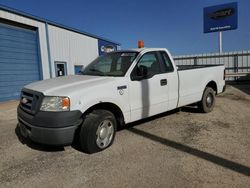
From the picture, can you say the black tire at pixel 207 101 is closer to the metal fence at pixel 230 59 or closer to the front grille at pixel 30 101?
the front grille at pixel 30 101

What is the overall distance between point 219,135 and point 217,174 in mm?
1799

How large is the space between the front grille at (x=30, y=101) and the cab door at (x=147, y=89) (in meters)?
1.77

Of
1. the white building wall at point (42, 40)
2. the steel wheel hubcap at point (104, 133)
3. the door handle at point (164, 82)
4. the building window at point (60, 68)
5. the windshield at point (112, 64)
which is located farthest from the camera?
the building window at point (60, 68)

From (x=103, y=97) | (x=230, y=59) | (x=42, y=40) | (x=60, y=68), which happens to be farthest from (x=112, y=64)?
(x=230, y=59)

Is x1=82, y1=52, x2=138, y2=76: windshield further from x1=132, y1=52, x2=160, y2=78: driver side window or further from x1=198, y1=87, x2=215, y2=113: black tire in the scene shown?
x1=198, y1=87, x2=215, y2=113: black tire

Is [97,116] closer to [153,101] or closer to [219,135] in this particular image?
[153,101]

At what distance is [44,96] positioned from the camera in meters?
3.64

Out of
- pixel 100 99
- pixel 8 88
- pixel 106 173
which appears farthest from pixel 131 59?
pixel 8 88

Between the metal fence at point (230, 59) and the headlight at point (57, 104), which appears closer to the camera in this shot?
the headlight at point (57, 104)

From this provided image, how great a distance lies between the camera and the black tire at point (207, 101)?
662 cm

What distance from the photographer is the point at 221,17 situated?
63.9ft

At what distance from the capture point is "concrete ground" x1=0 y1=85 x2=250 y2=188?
3.09 metres

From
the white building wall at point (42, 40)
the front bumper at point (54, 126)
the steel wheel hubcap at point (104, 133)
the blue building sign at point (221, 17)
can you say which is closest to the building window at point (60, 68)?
the white building wall at point (42, 40)

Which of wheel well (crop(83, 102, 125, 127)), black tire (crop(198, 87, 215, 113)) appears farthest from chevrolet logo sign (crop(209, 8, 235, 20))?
wheel well (crop(83, 102, 125, 127))
